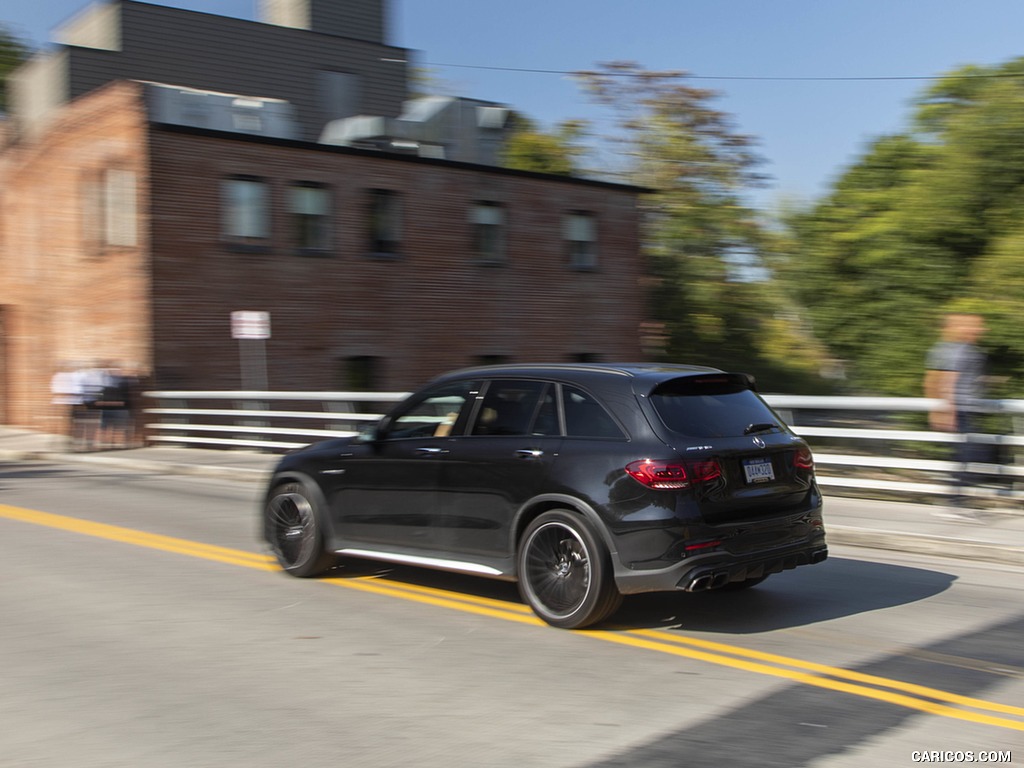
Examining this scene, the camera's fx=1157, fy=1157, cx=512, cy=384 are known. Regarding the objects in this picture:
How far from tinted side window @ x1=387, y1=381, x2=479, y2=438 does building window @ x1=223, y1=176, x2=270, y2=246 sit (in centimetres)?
1973

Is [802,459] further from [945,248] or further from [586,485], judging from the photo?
[945,248]

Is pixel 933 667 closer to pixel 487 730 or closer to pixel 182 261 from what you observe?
pixel 487 730

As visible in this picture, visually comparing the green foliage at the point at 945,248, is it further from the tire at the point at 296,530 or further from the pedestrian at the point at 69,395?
the pedestrian at the point at 69,395

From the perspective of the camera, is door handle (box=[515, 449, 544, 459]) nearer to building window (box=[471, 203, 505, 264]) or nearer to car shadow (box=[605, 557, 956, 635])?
car shadow (box=[605, 557, 956, 635])

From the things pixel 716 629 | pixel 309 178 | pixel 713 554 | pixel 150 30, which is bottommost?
pixel 716 629

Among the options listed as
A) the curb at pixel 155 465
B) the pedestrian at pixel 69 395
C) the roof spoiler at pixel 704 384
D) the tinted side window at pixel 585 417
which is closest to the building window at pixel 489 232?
the pedestrian at pixel 69 395

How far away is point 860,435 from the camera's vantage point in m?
12.0

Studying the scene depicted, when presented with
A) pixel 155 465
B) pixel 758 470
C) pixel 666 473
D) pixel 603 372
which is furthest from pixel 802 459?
pixel 155 465

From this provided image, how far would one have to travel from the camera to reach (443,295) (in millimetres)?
30828

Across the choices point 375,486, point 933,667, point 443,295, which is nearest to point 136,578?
point 375,486

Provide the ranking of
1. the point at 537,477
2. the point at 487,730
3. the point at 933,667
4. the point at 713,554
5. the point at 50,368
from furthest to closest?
1. the point at 50,368
2. the point at 537,477
3. the point at 713,554
4. the point at 933,667
5. the point at 487,730

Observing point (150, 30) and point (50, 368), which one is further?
point (150, 30)

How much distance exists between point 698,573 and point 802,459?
131 cm

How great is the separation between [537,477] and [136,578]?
143 inches
